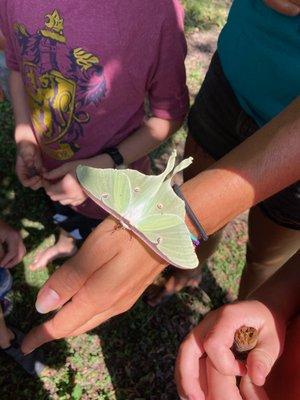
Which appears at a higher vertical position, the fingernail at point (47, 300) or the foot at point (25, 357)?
the fingernail at point (47, 300)

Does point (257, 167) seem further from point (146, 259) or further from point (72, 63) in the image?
point (72, 63)

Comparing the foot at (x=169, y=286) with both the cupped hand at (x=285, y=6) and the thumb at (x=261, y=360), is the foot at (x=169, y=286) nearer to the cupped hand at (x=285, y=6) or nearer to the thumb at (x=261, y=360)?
the thumb at (x=261, y=360)

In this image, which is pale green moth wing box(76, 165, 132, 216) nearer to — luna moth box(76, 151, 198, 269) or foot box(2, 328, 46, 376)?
luna moth box(76, 151, 198, 269)

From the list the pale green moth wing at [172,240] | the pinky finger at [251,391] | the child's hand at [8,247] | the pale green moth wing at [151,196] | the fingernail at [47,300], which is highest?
the pale green moth wing at [151,196]

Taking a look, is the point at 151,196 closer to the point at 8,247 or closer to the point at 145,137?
the point at 145,137

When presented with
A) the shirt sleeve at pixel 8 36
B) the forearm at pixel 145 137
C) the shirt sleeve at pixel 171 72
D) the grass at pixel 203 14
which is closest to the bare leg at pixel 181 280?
the forearm at pixel 145 137

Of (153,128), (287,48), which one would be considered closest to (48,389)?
(153,128)

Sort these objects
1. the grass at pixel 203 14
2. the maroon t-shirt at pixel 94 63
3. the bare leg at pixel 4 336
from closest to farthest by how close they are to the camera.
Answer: the maroon t-shirt at pixel 94 63
the bare leg at pixel 4 336
the grass at pixel 203 14

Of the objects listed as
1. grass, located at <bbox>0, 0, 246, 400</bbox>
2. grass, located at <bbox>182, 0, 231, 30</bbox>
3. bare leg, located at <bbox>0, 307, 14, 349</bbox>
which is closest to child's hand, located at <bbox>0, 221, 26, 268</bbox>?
bare leg, located at <bbox>0, 307, 14, 349</bbox>

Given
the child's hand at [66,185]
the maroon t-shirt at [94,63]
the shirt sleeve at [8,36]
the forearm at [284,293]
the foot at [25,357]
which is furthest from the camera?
the foot at [25,357]
